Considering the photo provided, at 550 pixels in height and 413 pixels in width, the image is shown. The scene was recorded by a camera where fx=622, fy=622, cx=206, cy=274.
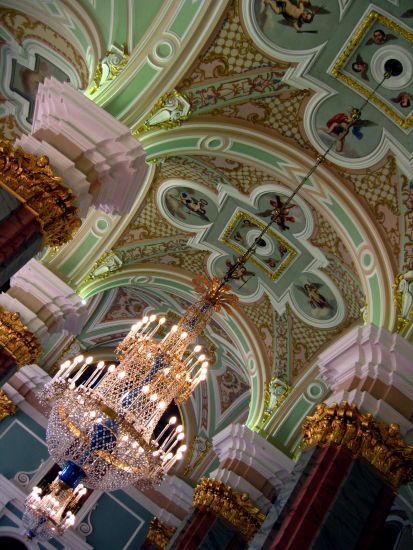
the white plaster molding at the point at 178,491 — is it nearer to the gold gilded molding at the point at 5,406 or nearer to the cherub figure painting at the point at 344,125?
the gold gilded molding at the point at 5,406

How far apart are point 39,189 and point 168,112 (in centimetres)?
207

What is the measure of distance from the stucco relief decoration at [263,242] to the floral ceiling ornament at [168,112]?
2.04 m

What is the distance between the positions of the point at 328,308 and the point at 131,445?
13.0ft

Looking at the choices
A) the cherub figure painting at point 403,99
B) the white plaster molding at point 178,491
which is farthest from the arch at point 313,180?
the white plaster molding at point 178,491

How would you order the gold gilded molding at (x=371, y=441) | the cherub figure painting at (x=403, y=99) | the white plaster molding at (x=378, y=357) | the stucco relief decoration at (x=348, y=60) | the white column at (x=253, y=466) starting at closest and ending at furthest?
the gold gilded molding at (x=371, y=441)
the white plaster molding at (x=378, y=357)
the stucco relief decoration at (x=348, y=60)
the cherub figure painting at (x=403, y=99)
the white column at (x=253, y=466)

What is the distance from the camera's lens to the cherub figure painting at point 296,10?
20.5 ft

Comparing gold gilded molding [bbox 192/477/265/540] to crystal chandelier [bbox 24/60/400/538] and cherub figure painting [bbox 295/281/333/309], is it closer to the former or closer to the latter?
crystal chandelier [bbox 24/60/400/538]

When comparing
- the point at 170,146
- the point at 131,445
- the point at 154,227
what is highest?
the point at 154,227

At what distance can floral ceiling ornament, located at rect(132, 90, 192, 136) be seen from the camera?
661 cm

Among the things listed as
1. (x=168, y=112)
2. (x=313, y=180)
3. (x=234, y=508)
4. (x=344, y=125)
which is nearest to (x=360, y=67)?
(x=344, y=125)

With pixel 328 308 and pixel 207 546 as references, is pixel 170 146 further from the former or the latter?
pixel 207 546

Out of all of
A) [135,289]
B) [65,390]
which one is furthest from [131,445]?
[135,289]

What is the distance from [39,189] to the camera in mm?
5277

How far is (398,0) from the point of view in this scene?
5871mm
